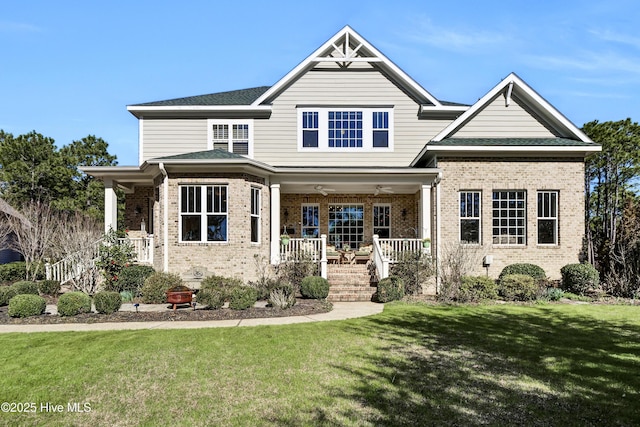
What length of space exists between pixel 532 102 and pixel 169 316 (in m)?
14.3

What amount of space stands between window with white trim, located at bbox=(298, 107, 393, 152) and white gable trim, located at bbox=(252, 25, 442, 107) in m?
1.26

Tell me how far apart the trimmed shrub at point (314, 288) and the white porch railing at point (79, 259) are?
5.85m

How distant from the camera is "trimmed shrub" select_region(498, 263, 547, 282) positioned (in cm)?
1519

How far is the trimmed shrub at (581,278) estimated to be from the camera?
14758 mm

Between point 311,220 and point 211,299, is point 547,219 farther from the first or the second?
point 211,299

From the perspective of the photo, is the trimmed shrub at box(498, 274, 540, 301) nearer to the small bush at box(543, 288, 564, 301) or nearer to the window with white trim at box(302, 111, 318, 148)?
the small bush at box(543, 288, 564, 301)

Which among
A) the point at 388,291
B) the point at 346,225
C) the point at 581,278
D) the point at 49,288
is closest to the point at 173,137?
the point at 49,288

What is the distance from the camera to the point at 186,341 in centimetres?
836

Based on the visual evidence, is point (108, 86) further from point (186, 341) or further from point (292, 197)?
point (186, 341)

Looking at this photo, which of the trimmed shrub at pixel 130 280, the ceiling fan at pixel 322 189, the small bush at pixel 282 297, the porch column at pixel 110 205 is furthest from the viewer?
the ceiling fan at pixel 322 189

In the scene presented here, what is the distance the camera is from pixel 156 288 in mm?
13289

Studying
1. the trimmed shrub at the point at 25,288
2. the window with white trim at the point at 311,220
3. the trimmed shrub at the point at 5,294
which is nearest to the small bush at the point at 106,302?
the trimmed shrub at the point at 5,294

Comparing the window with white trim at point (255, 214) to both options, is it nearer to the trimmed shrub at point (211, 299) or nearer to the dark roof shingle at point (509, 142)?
the trimmed shrub at point (211, 299)

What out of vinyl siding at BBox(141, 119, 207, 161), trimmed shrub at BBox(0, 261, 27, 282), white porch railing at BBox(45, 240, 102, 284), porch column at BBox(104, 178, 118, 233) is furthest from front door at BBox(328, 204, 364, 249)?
trimmed shrub at BBox(0, 261, 27, 282)
